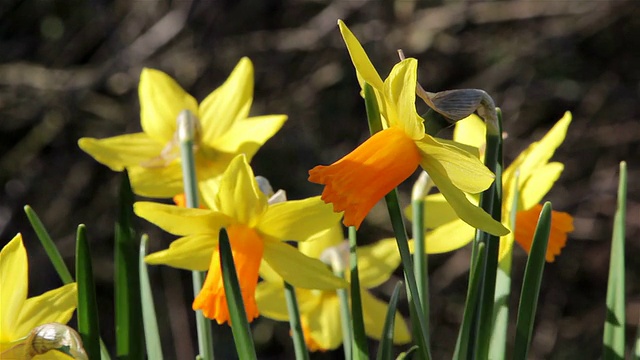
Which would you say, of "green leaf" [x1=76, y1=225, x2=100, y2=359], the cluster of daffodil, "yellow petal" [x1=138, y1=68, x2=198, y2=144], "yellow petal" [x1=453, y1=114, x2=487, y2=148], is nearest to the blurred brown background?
"yellow petal" [x1=138, y1=68, x2=198, y2=144]

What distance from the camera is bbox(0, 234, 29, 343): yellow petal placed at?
0.88 m

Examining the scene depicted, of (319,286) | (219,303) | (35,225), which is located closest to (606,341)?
(319,286)

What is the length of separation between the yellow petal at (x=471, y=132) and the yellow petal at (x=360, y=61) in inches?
12.7

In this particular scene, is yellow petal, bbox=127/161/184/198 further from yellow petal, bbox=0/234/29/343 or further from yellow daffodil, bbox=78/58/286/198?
yellow petal, bbox=0/234/29/343

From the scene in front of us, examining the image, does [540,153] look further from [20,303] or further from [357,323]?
[20,303]

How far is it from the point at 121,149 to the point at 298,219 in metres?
0.36

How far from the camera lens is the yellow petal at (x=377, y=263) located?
121 cm

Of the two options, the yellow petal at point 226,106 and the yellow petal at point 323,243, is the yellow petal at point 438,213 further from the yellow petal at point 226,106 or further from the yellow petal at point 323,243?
the yellow petal at point 226,106

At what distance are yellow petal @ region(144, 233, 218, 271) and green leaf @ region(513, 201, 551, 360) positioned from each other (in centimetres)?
35

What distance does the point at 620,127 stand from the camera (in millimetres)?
3752

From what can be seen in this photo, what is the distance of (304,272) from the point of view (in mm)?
1005

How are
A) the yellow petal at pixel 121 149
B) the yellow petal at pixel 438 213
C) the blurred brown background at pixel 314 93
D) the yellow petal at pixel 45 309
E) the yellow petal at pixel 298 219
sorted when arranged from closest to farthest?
the yellow petal at pixel 45 309
the yellow petal at pixel 298 219
the yellow petal at pixel 438 213
the yellow petal at pixel 121 149
the blurred brown background at pixel 314 93

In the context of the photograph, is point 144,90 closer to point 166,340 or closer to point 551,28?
point 166,340

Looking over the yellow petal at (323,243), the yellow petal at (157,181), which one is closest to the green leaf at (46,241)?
the yellow petal at (157,181)
